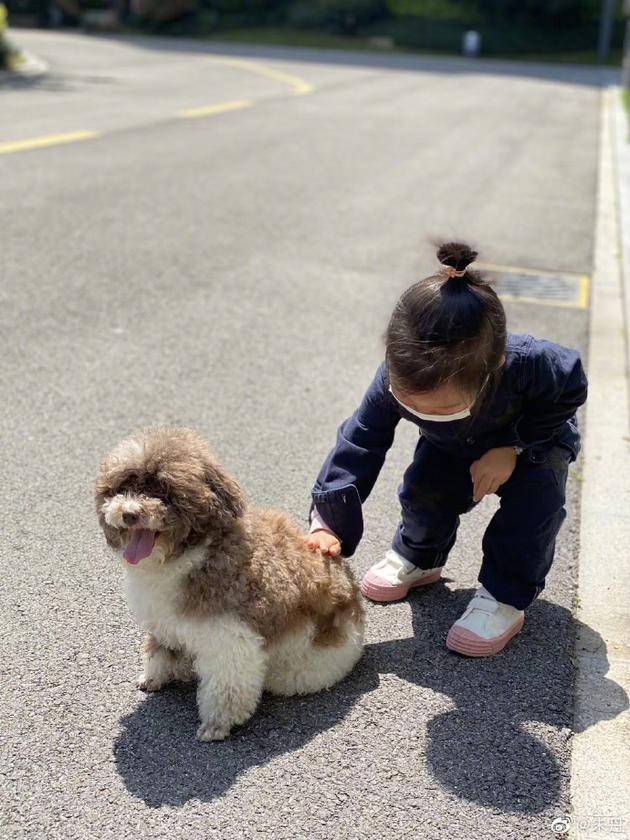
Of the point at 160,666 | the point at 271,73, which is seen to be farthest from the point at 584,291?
the point at 271,73

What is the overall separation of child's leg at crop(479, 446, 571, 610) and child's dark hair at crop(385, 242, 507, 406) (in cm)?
50

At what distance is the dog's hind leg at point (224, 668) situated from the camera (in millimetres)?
2822

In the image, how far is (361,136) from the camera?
52.8 feet

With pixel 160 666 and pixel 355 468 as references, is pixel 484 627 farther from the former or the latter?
pixel 160 666

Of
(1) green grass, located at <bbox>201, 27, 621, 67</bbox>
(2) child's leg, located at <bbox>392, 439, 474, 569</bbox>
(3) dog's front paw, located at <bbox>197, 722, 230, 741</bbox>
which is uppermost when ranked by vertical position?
(2) child's leg, located at <bbox>392, 439, 474, 569</bbox>

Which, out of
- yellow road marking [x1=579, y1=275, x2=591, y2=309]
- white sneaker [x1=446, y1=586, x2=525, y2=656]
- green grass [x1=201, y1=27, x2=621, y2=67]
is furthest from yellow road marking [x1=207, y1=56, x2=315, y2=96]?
white sneaker [x1=446, y1=586, x2=525, y2=656]

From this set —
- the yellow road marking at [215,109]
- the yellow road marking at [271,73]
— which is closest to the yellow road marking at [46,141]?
the yellow road marking at [215,109]

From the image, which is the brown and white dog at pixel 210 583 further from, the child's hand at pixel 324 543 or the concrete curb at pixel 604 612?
the concrete curb at pixel 604 612

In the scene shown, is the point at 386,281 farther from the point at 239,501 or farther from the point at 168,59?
the point at 168,59

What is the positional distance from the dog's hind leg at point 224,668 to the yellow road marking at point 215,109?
14.8 metres

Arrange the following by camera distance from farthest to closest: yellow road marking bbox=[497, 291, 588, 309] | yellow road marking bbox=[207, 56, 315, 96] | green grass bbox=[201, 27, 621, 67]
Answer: green grass bbox=[201, 27, 621, 67] < yellow road marking bbox=[207, 56, 315, 96] < yellow road marking bbox=[497, 291, 588, 309]

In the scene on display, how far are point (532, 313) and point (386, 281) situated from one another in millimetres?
1216

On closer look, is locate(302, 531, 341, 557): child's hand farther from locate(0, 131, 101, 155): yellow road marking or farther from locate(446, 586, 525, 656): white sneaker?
locate(0, 131, 101, 155): yellow road marking

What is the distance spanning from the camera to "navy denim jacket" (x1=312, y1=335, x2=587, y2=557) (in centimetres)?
321
